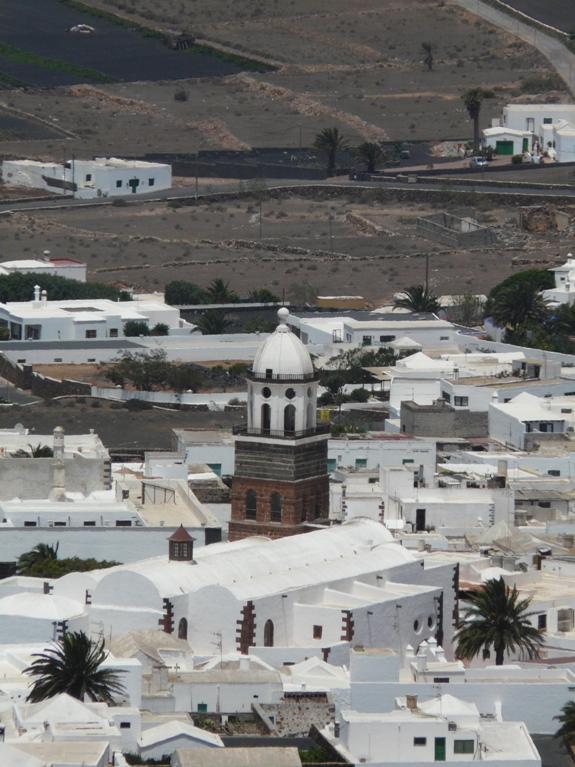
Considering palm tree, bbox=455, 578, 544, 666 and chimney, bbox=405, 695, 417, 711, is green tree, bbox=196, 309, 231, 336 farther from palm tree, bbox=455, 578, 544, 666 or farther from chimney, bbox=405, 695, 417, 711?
chimney, bbox=405, 695, 417, 711

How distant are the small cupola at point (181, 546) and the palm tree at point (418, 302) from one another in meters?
63.3

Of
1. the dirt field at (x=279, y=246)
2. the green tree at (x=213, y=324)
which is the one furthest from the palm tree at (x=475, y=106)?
the green tree at (x=213, y=324)

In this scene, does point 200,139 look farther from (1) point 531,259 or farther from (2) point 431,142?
(1) point 531,259

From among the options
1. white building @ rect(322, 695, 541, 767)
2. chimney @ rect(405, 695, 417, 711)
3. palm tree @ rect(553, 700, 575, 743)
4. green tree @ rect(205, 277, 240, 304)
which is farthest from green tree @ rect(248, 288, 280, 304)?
white building @ rect(322, 695, 541, 767)

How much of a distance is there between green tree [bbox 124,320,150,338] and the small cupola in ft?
189

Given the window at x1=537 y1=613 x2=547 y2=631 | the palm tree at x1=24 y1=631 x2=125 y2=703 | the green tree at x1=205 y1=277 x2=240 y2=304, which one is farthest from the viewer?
the green tree at x1=205 y1=277 x2=240 y2=304

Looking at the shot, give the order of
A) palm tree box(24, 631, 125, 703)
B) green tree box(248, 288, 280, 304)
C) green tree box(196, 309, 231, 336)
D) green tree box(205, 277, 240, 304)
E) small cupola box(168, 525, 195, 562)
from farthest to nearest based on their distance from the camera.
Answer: green tree box(205, 277, 240, 304) → green tree box(248, 288, 280, 304) → green tree box(196, 309, 231, 336) → small cupola box(168, 525, 195, 562) → palm tree box(24, 631, 125, 703)

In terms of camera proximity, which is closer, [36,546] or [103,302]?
[36,546]

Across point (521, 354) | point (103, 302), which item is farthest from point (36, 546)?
point (103, 302)

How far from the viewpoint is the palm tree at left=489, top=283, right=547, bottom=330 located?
5413 inches

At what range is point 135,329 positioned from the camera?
457ft

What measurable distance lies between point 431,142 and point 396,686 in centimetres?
12023

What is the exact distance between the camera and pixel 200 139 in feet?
642

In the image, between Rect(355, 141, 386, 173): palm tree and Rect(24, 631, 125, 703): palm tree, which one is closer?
Rect(24, 631, 125, 703): palm tree
